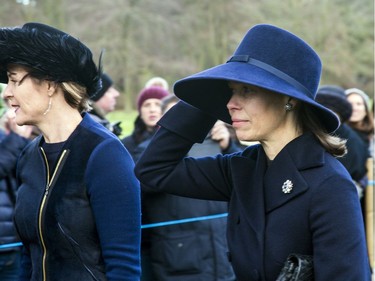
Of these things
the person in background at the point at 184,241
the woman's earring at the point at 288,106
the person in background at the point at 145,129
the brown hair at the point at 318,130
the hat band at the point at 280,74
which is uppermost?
the hat band at the point at 280,74

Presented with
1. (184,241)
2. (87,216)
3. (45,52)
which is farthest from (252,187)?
(184,241)

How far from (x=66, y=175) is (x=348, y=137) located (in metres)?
3.41

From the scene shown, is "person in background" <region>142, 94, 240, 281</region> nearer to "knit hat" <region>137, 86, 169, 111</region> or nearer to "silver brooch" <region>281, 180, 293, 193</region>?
"knit hat" <region>137, 86, 169, 111</region>

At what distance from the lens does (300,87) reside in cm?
225

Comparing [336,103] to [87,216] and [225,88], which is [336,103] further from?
[87,216]

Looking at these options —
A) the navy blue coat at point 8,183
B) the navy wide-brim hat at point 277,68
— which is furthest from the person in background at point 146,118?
the navy wide-brim hat at point 277,68

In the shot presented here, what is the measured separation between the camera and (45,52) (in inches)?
98.8

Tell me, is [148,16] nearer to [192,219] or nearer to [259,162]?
[192,219]

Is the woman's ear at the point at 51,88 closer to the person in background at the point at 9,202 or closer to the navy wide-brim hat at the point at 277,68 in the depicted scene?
the navy wide-brim hat at the point at 277,68

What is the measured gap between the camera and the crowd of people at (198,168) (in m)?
2.15

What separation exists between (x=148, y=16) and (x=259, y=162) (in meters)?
25.5

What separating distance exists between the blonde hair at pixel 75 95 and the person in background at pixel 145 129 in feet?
6.18

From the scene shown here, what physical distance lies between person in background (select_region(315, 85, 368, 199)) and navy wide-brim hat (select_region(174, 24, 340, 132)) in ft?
8.69

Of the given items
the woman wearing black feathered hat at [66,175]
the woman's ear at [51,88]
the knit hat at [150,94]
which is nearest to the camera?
the woman wearing black feathered hat at [66,175]
